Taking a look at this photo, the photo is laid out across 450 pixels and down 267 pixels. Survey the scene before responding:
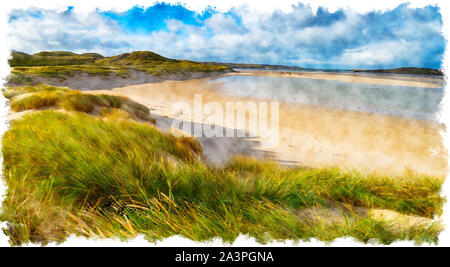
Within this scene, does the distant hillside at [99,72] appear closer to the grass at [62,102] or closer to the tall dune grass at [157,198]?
the grass at [62,102]

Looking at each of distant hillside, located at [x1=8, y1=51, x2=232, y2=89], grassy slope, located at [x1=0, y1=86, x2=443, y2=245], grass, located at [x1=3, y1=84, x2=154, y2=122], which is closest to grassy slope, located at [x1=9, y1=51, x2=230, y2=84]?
distant hillside, located at [x1=8, y1=51, x2=232, y2=89]

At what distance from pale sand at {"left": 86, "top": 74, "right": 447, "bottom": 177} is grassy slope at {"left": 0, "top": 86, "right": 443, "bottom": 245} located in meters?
1.53

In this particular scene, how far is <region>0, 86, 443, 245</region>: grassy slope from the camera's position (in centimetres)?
140

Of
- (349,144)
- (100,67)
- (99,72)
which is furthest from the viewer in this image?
(100,67)

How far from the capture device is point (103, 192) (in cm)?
179

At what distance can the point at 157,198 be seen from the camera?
1774mm

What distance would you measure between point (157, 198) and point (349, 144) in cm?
641

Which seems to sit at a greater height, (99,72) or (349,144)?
(99,72)

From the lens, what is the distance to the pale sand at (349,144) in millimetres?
5069

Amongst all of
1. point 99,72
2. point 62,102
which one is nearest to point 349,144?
point 62,102

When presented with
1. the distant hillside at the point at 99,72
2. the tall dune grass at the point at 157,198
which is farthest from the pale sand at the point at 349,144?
the distant hillside at the point at 99,72

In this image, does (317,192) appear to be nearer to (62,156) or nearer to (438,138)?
(62,156)

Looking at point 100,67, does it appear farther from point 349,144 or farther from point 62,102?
point 349,144

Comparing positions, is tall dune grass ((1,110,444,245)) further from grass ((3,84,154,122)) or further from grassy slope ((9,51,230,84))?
grassy slope ((9,51,230,84))
